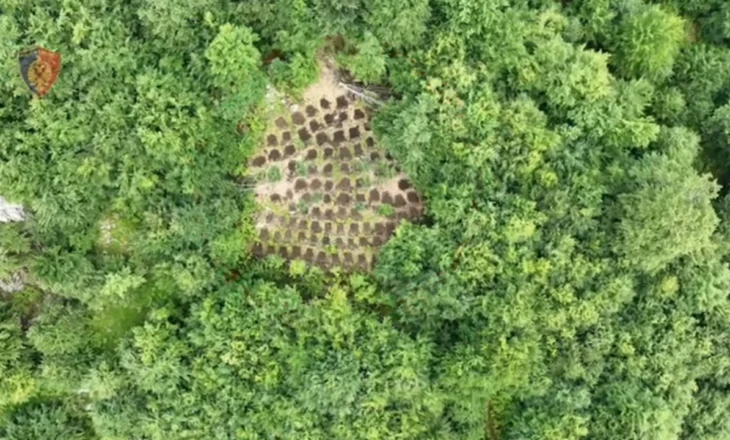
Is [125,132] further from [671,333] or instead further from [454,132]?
[671,333]

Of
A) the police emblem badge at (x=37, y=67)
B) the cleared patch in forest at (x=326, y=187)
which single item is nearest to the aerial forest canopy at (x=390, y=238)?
the police emblem badge at (x=37, y=67)

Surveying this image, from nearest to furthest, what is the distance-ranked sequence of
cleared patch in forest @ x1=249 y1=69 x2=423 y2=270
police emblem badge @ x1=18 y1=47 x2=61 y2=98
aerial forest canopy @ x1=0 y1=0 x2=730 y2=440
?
aerial forest canopy @ x1=0 y1=0 x2=730 y2=440 → police emblem badge @ x1=18 y1=47 x2=61 y2=98 → cleared patch in forest @ x1=249 y1=69 x2=423 y2=270

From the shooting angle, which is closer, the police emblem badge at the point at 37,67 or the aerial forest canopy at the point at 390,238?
the aerial forest canopy at the point at 390,238

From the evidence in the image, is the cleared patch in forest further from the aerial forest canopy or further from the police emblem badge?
the police emblem badge

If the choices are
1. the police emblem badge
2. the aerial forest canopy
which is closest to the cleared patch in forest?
the aerial forest canopy

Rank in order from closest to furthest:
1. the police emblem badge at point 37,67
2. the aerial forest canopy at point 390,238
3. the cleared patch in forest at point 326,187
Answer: the aerial forest canopy at point 390,238 < the police emblem badge at point 37,67 < the cleared patch in forest at point 326,187

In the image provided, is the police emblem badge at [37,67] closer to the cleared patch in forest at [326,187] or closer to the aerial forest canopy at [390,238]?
the aerial forest canopy at [390,238]

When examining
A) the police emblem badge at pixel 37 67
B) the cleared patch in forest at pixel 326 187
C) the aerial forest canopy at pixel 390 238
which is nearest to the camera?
the aerial forest canopy at pixel 390 238
